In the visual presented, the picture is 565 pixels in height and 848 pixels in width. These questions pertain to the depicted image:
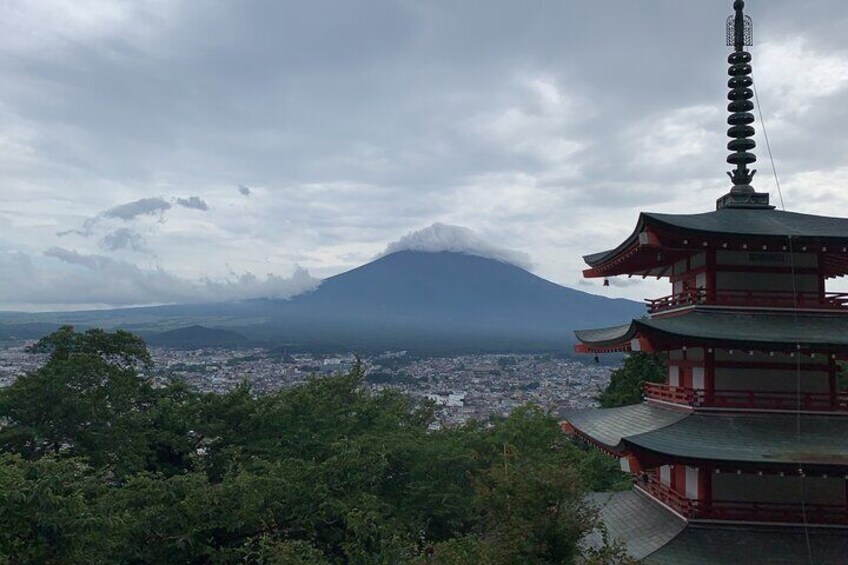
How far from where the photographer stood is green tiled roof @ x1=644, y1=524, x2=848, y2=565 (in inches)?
388

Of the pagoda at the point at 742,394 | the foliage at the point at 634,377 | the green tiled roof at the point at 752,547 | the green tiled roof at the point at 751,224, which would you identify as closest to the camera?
the green tiled roof at the point at 752,547

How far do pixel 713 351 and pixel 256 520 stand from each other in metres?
10.1

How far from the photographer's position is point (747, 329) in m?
11.0

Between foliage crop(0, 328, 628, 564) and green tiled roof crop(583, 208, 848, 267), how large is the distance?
446cm

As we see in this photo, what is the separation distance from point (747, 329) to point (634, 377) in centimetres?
2016

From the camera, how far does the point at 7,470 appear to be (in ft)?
39.5

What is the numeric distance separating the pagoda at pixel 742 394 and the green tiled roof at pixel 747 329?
1.1 inches

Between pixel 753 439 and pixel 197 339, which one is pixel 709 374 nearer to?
pixel 753 439

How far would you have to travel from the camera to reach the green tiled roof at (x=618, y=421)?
38.5 feet

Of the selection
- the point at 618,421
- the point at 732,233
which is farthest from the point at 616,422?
the point at 732,233

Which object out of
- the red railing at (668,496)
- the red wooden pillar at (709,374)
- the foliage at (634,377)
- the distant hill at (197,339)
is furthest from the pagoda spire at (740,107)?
the distant hill at (197,339)

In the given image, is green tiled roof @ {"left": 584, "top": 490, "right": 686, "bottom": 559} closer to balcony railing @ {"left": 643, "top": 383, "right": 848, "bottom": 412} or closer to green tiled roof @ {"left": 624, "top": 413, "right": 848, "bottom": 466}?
green tiled roof @ {"left": 624, "top": 413, "right": 848, "bottom": 466}

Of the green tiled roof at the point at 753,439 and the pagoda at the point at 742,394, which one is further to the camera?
the pagoda at the point at 742,394

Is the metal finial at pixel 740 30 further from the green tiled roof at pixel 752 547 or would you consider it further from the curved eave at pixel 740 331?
the green tiled roof at pixel 752 547
